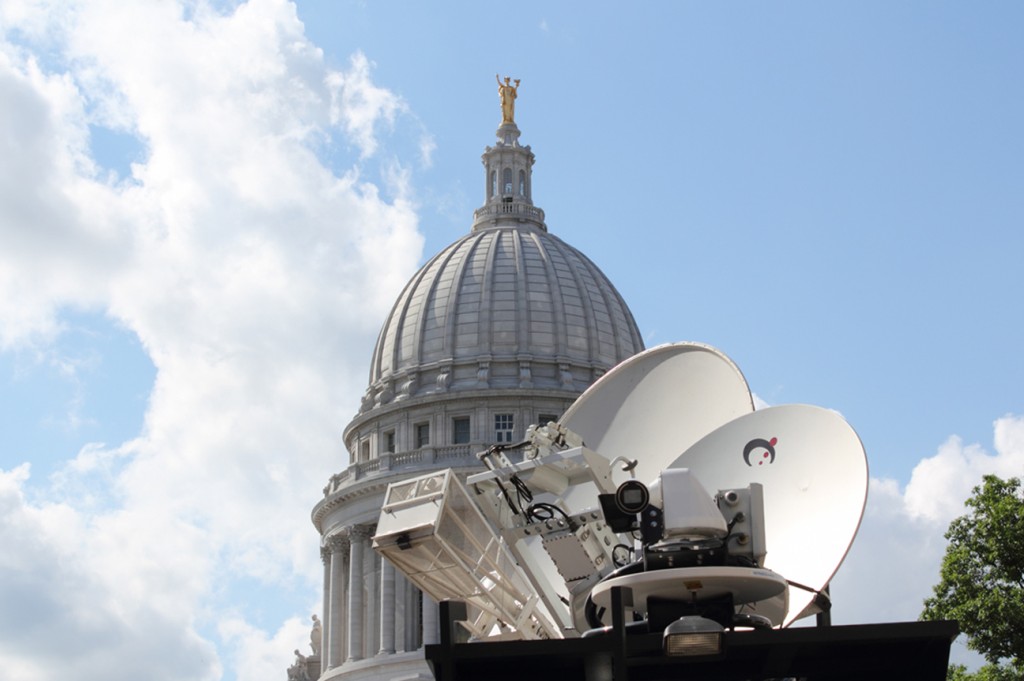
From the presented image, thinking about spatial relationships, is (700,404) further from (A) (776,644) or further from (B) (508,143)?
(B) (508,143)

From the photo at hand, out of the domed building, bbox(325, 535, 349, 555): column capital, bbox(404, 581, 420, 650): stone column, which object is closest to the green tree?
the domed building

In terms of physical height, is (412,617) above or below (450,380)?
below

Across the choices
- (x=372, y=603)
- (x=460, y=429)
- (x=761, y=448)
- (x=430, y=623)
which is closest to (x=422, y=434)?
(x=460, y=429)

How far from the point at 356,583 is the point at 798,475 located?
72.2 metres

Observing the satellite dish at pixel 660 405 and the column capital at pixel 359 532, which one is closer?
the satellite dish at pixel 660 405

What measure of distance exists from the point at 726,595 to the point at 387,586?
265ft

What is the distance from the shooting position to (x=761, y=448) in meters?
27.4

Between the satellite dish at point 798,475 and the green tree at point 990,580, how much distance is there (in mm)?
14671

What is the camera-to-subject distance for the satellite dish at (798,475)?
25594mm

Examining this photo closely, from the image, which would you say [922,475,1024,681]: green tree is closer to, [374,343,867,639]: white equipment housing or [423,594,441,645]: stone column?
[374,343,867,639]: white equipment housing

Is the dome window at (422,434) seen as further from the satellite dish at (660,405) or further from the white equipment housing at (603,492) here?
the white equipment housing at (603,492)

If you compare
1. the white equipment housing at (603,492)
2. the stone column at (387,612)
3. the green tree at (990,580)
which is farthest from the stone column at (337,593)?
the white equipment housing at (603,492)

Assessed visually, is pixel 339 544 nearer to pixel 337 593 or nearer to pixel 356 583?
pixel 337 593

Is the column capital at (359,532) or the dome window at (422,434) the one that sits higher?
the dome window at (422,434)
